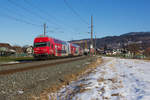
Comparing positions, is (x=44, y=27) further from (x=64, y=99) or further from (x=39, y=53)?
(x=64, y=99)

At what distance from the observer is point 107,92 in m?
4.79

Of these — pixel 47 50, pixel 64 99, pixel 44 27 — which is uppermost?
pixel 44 27

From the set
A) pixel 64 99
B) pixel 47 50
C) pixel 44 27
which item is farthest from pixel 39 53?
pixel 64 99

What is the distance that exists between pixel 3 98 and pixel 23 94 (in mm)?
655

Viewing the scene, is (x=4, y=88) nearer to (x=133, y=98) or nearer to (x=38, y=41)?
(x=133, y=98)

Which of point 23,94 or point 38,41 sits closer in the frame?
point 23,94

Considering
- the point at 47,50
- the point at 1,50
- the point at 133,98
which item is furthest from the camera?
the point at 1,50

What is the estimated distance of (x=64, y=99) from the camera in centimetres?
463

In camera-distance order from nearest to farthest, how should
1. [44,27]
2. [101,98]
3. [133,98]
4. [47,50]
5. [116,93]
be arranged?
[133,98]
[101,98]
[116,93]
[47,50]
[44,27]

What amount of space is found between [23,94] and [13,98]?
48cm

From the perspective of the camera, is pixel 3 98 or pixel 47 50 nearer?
pixel 3 98

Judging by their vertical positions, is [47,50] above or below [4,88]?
above

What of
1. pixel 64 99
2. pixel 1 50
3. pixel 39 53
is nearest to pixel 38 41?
pixel 39 53

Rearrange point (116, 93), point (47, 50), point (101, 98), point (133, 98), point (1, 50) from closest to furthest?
point (133, 98) < point (101, 98) < point (116, 93) < point (47, 50) < point (1, 50)
